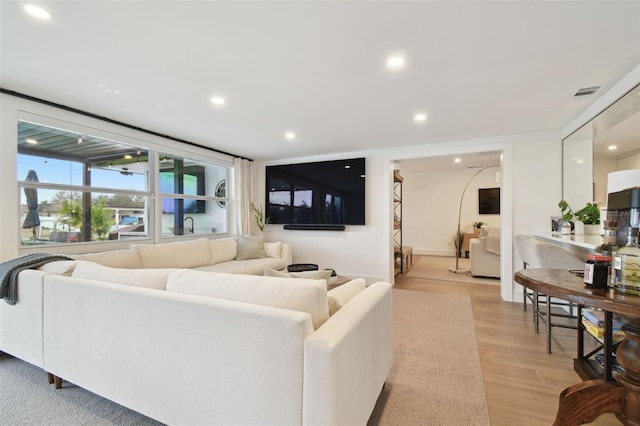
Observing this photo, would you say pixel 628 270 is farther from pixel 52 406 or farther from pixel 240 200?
pixel 240 200

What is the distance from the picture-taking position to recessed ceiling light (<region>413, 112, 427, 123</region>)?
3.06 meters

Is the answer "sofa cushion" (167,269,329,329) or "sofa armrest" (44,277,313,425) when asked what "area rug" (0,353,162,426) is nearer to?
"sofa armrest" (44,277,313,425)

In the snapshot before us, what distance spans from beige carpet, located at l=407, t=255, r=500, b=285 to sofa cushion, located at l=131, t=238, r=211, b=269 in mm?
3667

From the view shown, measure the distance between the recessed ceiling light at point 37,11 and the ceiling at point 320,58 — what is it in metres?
0.04

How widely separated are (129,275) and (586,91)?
3.90 metres

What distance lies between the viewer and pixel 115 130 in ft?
10.9

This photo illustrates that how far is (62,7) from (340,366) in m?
2.31

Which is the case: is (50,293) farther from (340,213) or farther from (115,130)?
(340,213)

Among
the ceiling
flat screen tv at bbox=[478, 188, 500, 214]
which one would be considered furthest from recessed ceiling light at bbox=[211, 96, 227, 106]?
flat screen tv at bbox=[478, 188, 500, 214]

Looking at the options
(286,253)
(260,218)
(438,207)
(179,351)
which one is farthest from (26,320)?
(438,207)

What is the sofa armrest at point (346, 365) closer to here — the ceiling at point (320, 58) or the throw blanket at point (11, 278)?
the ceiling at point (320, 58)

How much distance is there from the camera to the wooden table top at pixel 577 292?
99cm

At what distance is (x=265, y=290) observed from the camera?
4.17ft

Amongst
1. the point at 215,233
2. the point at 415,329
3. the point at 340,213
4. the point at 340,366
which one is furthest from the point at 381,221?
the point at 340,366
